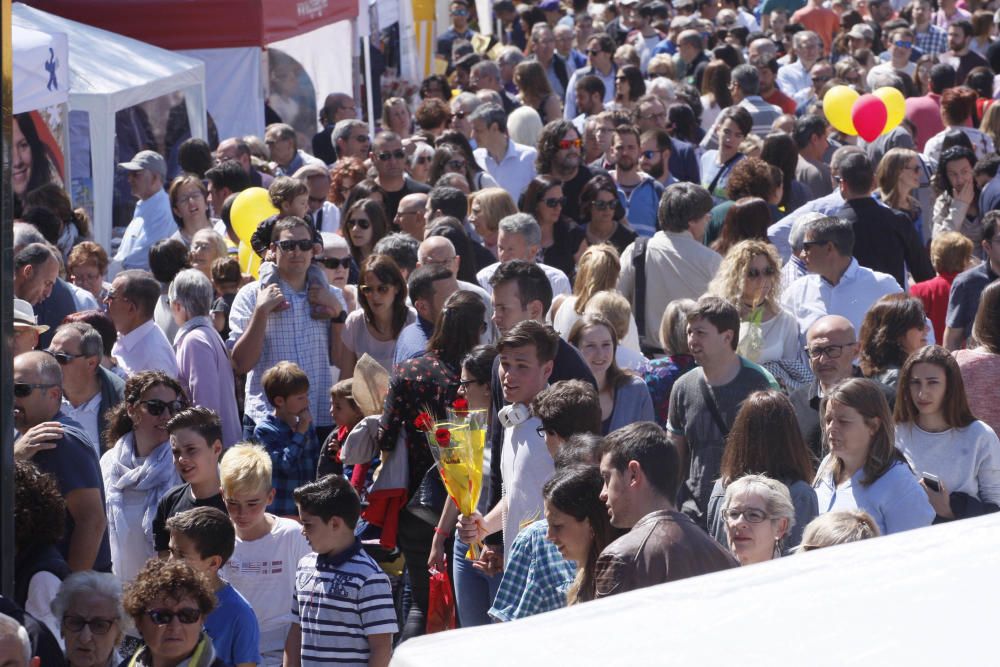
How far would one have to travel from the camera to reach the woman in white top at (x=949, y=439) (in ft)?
15.3

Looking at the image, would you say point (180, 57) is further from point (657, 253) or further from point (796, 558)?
point (796, 558)

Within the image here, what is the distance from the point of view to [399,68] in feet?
55.3

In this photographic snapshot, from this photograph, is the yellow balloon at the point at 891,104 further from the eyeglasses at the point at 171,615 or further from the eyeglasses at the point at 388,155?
the eyeglasses at the point at 171,615

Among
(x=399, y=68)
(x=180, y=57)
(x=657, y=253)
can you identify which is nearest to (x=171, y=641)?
(x=657, y=253)

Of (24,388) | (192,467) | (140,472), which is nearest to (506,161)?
(140,472)

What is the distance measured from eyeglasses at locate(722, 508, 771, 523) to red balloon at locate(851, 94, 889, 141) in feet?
21.1

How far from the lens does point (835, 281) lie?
19.9 feet

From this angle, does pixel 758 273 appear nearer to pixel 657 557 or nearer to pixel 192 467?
pixel 192 467

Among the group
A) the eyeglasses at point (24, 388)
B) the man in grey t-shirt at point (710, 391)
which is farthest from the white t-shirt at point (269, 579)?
the man in grey t-shirt at point (710, 391)

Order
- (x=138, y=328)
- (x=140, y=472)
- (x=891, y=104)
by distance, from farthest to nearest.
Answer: (x=891, y=104), (x=138, y=328), (x=140, y=472)

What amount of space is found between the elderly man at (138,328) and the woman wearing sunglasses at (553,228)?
244 centimetres

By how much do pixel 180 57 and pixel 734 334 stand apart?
7449 mm

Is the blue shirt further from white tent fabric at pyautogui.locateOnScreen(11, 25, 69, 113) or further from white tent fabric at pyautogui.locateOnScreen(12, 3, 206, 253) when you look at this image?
white tent fabric at pyautogui.locateOnScreen(12, 3, 206, 253)

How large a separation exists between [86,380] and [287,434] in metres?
0.81
